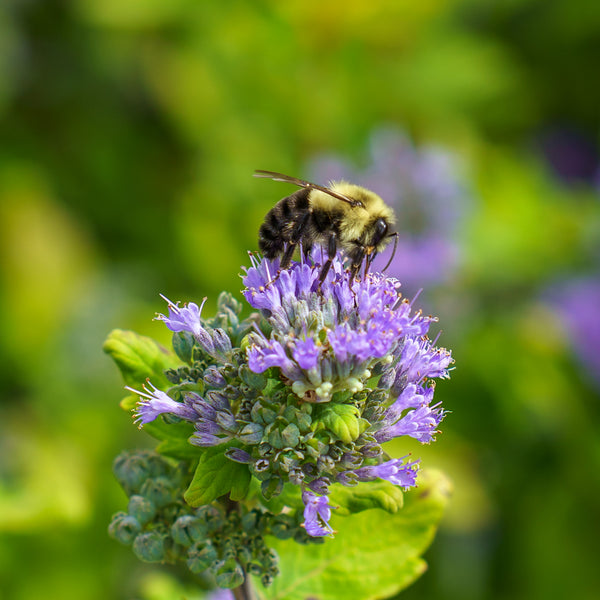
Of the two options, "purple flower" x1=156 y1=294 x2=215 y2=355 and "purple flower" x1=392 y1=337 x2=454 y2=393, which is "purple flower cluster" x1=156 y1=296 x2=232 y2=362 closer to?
"purple flower" x1=156 y1=294 x2=215 y2=355

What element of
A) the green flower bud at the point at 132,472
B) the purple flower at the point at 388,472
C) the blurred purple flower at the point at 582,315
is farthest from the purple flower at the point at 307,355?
the blurred purple flower at the point at 582,315

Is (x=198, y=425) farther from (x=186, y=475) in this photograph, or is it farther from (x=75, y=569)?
(x=75, y=569)

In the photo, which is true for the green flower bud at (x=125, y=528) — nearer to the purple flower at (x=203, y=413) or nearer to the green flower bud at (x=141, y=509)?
the green flower bud at (x=141, y=509)

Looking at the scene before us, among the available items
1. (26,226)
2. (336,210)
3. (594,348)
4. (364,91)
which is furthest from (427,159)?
(26,226)

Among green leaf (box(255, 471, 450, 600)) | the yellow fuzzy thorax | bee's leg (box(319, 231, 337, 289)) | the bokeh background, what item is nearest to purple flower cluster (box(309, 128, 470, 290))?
the bokeh background

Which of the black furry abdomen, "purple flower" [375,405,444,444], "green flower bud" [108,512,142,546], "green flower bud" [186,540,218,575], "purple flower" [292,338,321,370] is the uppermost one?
the black furry abdomen

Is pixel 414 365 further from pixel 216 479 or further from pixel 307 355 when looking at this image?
pixel 216 479
